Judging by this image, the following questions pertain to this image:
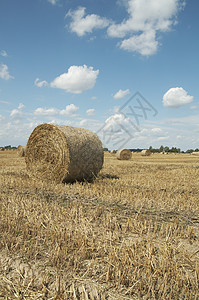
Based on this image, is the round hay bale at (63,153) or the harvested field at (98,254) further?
the round hay bale at (63,153)

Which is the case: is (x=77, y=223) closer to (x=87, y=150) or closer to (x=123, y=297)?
(x=123, y=297)

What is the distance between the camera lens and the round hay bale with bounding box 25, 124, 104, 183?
7.13 meters

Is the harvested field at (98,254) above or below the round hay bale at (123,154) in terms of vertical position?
below

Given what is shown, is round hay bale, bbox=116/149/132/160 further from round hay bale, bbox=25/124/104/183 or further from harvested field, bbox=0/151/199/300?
harvested field, bbox=0/151/199/300

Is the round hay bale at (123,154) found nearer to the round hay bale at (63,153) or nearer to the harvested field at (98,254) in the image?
the round hay bale at (63,153)

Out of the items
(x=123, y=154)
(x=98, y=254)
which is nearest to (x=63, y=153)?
(x=98, y=254)

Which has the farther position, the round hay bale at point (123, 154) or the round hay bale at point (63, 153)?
the round hay bale at point (123, 154)

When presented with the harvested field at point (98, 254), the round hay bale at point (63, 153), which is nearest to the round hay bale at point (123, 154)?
the round hay bale at point (63, 153)

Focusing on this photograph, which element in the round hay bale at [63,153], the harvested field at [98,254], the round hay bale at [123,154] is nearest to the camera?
the harvested field at [98,254]

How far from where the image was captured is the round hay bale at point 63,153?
7129mm

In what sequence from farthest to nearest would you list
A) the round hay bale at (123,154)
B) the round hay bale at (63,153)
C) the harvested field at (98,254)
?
the round hay bale at (123,154) < the round hay bale at (63,153) < the harvested field at (98,254)

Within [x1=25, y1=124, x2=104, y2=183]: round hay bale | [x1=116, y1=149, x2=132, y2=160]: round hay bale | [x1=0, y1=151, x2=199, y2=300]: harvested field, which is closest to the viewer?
[x1=0, y1=151, x2=199, y2=300]: harvested field

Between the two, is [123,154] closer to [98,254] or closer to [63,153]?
[63,153]

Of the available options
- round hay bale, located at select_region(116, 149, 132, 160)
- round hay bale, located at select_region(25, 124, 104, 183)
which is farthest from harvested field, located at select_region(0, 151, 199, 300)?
round hay bale, located at select_region(116, 149, 132, 160)
